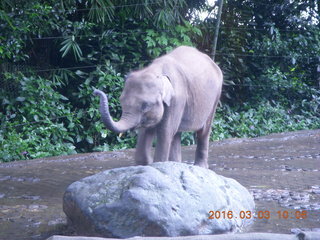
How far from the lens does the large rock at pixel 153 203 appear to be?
3.05m

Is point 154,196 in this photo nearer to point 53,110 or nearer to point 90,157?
point 90,157

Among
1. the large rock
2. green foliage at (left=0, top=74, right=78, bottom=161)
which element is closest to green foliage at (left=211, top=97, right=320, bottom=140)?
green foliage at (left=0, top=74, right=78, bottom=161)

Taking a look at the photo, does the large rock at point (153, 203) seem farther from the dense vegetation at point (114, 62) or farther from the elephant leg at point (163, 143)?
the dense vegetation at point (114, 62)

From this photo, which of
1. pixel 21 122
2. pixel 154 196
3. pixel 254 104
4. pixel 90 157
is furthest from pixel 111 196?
pixel 254 104

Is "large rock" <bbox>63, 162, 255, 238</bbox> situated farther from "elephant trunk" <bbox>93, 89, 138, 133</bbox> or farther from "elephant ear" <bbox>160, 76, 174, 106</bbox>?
"elephant ear" <bbox>160, 76, 174, 106</bbox>

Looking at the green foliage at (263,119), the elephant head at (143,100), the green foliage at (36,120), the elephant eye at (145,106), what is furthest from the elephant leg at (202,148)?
the green foliage at (263,119)

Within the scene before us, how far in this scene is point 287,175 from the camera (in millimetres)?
5199

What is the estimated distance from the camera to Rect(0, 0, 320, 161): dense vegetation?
8.08 metres

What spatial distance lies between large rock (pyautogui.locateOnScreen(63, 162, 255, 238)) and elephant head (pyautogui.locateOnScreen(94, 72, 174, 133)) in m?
0.84

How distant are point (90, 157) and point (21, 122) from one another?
1852 mm

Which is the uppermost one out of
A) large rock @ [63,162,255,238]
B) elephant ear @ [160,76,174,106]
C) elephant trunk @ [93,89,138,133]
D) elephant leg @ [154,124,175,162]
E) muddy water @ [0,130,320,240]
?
elephant ear @ [160,76,174,106]

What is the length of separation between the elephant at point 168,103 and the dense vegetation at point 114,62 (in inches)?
70.9
